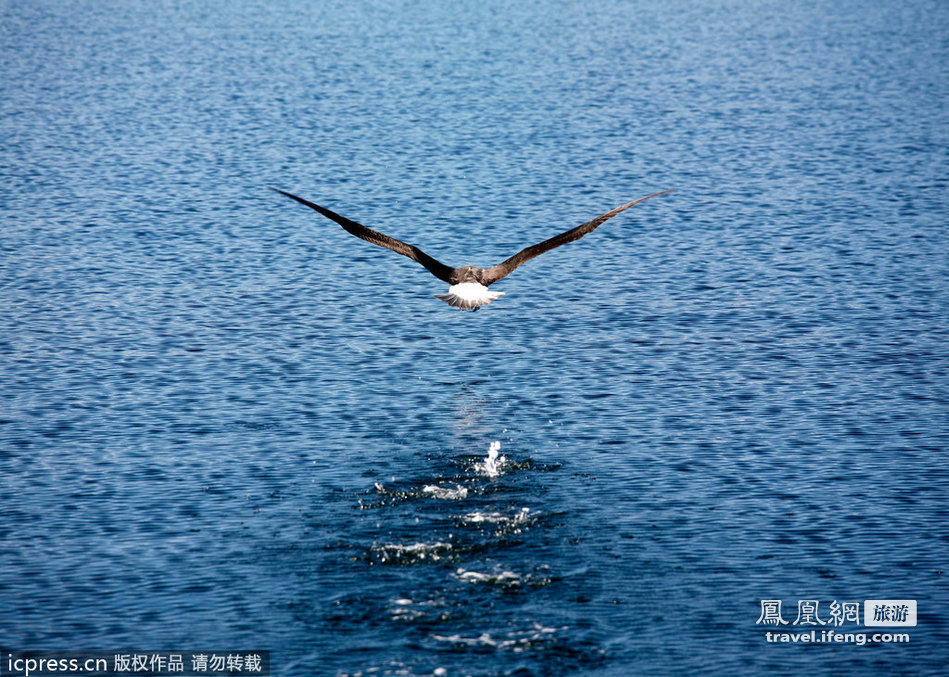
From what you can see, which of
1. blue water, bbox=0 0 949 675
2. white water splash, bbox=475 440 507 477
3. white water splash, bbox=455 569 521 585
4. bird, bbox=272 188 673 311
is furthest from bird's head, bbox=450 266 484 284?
white water splash, bbox=455 569 521 585

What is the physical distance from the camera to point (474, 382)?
1187 inches

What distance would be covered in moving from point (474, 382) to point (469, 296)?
687 cm

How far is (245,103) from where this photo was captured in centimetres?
6688

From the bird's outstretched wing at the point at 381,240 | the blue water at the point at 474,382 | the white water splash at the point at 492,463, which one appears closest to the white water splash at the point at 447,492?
the blue water at the point at 474,382

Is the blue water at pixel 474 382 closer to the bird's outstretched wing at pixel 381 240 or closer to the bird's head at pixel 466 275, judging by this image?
the bird's head at pixel 466 275

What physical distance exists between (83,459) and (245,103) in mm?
44492

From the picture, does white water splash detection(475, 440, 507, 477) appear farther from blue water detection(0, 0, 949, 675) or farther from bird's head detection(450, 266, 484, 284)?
bird's head detection(450, 266, 484, 284)

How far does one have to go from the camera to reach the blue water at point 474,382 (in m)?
20.2

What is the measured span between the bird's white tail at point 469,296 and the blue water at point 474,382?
3749 mm

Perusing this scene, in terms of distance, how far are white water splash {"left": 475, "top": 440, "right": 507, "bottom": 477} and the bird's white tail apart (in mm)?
3626

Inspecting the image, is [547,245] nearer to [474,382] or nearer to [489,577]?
[489,577]

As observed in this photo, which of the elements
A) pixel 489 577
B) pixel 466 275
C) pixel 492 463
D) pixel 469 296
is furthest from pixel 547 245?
pixel 489 577

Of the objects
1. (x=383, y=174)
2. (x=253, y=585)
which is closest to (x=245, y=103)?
(x=383, y=174)

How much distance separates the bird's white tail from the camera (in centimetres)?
2347
